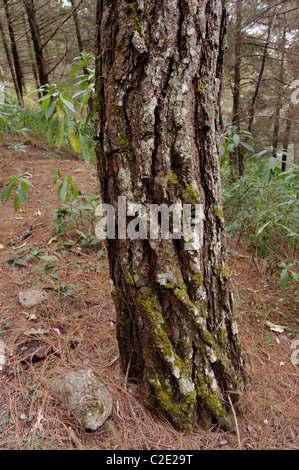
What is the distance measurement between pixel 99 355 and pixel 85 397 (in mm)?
312

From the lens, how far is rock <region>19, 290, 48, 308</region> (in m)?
1.82

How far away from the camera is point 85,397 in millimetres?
1254

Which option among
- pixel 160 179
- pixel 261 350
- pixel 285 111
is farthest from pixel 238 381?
pixel 285 111

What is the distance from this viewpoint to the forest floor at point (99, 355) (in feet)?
3.89

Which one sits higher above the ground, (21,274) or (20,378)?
(21,274)

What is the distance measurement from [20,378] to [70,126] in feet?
4.73

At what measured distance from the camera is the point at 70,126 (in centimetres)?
162

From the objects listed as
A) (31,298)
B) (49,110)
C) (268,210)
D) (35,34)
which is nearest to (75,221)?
(31,298)

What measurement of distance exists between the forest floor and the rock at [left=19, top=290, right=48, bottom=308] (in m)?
0.04

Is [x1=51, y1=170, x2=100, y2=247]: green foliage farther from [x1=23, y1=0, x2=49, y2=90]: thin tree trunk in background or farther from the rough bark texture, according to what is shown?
[x1=23, y1=0, x2=49, y2=90]: thin tree trunk in background

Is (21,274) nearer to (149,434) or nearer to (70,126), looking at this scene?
(70,126)

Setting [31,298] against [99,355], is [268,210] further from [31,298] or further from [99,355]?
[31,298]

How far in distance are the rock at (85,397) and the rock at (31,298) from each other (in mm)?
654

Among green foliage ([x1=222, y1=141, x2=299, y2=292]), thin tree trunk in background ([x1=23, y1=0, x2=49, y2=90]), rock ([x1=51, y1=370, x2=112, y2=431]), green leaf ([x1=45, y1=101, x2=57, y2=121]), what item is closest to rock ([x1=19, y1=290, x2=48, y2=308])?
rock ([x1=51, y1=370, x2=112, y2=431])
